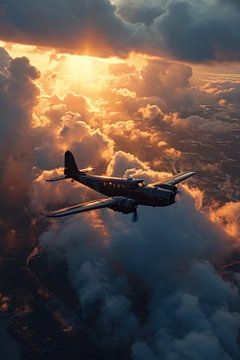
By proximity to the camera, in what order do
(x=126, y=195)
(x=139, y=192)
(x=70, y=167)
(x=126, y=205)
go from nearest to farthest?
(x=126, y=205), (x=139, y=192), (x=126, y=195), (x=70, y=167)

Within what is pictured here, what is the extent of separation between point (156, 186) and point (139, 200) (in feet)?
21.4

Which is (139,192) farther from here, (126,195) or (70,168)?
(70,168)

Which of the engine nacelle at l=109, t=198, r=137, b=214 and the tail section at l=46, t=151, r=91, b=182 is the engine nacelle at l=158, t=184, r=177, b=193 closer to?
the engine nacelle at l=109, t=198, r=137, b=214

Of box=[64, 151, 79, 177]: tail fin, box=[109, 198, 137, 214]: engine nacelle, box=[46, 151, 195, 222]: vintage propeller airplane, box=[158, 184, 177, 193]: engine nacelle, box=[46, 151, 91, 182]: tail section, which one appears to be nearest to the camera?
box=[109, 198, 137, 214]: engine nacelle

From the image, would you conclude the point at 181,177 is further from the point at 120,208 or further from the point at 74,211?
the point at 74,211

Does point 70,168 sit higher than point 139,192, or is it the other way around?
point 139,192

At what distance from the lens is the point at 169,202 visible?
80.2 metres

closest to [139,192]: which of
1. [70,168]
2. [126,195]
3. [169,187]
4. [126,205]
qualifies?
[126,195]

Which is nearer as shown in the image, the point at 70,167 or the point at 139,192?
the point at 139,192

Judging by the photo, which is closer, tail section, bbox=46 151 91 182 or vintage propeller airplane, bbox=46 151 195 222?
vintage propeller airplane, bbox=46 151 195 222

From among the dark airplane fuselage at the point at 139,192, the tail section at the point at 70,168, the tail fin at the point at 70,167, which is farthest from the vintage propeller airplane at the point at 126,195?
the tail fin at the point at 70,167

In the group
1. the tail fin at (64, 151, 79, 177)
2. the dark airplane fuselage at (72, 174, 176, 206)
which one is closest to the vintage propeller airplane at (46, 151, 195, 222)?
the dark airplane fuselage at (72, 174, 176, 206)

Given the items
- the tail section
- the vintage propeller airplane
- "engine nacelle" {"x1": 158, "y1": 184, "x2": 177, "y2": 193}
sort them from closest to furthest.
Answer: the vintage propeller airplane
"engine nacelle" {"x1": 158, "y1": 184, "x2": 177, "y2": 193}
the tail section

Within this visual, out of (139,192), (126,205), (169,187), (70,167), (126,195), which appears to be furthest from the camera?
(70,167)
